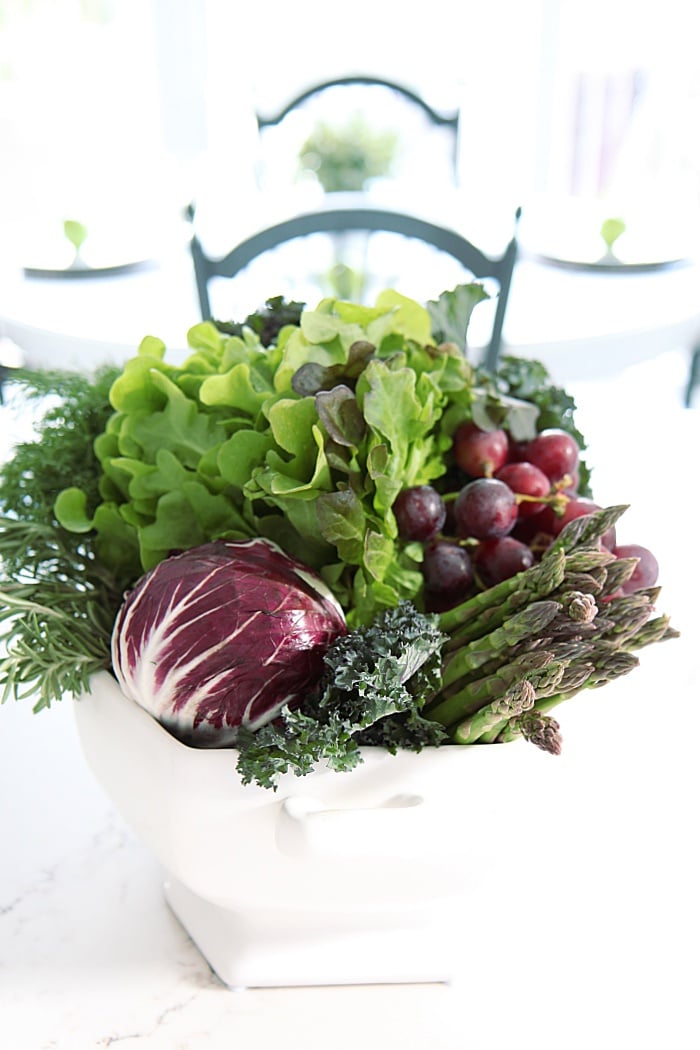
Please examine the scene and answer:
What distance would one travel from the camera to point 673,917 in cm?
66

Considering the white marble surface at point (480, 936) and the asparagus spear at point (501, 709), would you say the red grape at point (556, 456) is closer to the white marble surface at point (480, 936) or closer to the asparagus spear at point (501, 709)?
the white marble surface at point (480, 936)

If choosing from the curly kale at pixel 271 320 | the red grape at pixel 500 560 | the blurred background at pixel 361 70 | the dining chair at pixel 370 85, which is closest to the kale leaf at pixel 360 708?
the red grape at pixel 500 560

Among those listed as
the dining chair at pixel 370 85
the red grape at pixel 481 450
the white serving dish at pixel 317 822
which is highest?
the dining chair at pixel 370 85

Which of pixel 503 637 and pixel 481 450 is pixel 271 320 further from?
pixel 503 637

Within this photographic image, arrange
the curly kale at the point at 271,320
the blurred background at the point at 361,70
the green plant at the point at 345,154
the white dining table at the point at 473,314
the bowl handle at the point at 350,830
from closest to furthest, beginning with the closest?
the bowl handle at the point at 350,830 < the curly kale at the point at 271,320 < the white dining table at the point at 473,314 < the green plant at the point at 345,154 < the blurred background at the point at 361,70

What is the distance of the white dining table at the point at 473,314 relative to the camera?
1.70 m

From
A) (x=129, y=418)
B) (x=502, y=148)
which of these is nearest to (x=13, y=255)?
(x=129, y=418)

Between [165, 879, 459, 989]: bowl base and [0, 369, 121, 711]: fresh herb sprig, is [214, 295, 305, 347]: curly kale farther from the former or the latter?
[165, 879, 459, 989]: bowl base

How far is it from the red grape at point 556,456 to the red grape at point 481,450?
0.03 meters

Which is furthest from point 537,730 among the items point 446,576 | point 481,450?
point 481,450

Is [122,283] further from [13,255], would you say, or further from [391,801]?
[391,801]

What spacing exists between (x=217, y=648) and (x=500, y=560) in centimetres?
23

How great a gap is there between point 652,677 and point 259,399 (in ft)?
1.03

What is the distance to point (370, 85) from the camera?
3.18 m
